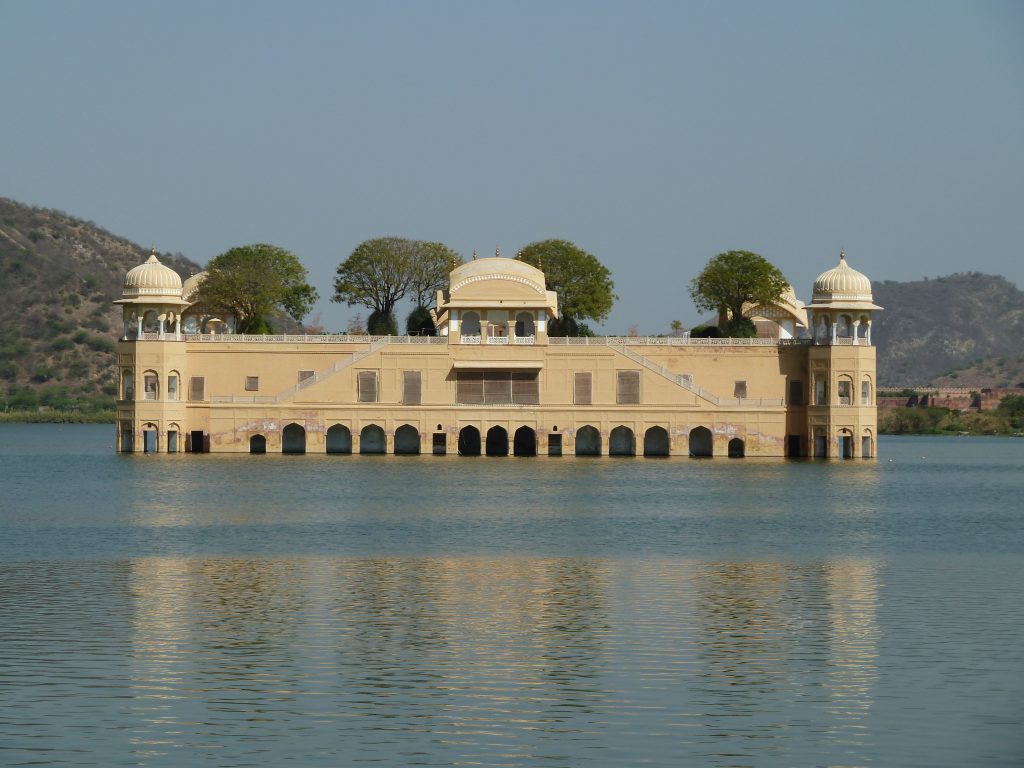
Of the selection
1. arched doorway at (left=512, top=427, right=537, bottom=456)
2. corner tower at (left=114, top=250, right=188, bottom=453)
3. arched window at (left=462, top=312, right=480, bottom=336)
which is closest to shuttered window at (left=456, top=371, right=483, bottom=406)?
arched window at (left=462, top=312, right=480, bottom=336)

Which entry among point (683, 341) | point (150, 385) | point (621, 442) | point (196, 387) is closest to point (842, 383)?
point (683, 341)

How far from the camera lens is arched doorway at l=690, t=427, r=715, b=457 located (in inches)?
2768

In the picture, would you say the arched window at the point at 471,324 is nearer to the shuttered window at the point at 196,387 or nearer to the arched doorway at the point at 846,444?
the shuttered window at the point at 196,387

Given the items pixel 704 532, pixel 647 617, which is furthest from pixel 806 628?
pixel 704 532

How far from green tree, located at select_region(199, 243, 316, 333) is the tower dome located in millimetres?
7278

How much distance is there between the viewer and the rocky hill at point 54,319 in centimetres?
12112

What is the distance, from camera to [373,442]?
7000 cm

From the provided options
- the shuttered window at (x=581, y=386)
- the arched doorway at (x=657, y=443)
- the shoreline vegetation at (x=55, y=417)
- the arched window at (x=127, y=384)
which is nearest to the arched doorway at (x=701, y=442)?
the arched doorway at (x=657, y=443)

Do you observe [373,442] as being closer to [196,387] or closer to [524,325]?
[196,387]

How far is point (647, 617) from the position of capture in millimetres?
23141

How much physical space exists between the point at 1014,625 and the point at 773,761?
820 centimetres

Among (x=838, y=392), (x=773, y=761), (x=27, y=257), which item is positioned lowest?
(x=773, y=761)

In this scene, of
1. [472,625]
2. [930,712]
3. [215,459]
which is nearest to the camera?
[930,712]

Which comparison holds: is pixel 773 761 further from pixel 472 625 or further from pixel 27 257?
pixel 27 257
